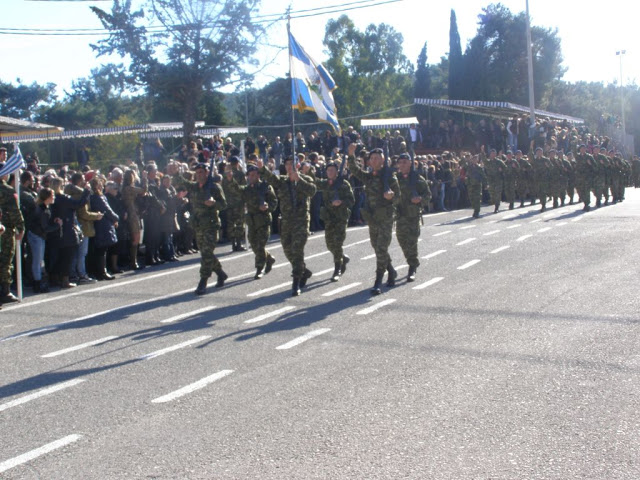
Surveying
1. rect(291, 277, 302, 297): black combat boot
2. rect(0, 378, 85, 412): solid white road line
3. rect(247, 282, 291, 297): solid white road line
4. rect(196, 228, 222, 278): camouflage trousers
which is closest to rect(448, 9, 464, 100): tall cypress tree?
rect(247, 282, 291, 297): solid white road line

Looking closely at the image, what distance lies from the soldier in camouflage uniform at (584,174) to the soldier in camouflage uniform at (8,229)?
18.3 m

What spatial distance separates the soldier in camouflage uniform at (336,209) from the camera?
1294cm

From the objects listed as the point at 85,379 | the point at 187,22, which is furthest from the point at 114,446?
the point at 187,22

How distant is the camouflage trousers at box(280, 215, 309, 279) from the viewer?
12.1m

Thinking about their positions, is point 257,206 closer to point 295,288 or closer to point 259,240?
point 259,240

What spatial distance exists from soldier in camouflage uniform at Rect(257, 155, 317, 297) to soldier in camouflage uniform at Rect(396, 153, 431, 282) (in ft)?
4.70

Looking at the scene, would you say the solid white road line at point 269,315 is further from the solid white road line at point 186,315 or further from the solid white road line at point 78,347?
the solid white road line at point 78,347

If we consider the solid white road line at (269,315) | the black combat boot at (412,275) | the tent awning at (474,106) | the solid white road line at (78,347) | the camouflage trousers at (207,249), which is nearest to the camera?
the solid white road line at (78,347)

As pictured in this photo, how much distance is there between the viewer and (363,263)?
49.3ft

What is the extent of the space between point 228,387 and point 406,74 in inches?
3454

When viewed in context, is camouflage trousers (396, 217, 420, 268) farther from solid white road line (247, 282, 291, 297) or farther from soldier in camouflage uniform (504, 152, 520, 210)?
soldier in camouflage uniform (504, 152, 520, 210)

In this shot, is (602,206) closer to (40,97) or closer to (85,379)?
(85,379)

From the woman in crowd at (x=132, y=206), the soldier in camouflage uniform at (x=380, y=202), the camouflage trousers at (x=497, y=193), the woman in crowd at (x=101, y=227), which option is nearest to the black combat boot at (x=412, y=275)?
the soldier in camouflage uniform at (x=380, y=202)

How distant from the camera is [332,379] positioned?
7.11 meters
